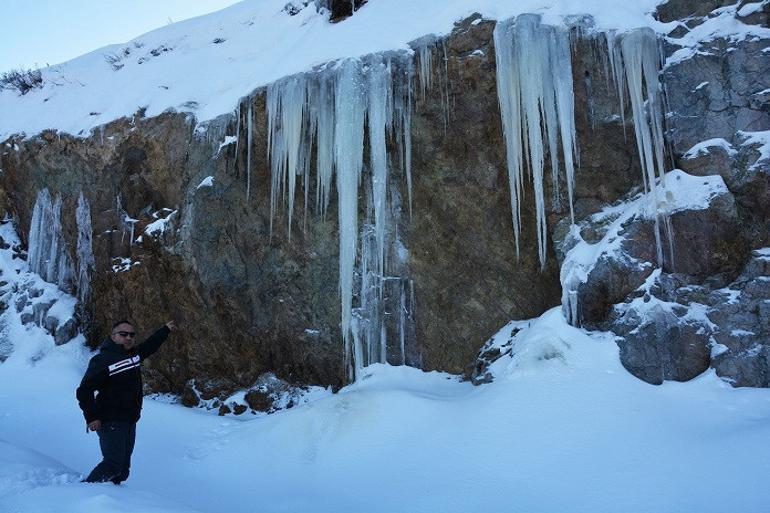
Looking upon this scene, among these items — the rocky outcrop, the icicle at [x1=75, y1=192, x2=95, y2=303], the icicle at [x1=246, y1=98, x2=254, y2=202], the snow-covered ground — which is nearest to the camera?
the snow-covered ground

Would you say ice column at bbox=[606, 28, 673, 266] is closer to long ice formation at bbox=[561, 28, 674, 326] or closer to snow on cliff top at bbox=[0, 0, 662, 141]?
long ice formation at bbox=[561, 28, 674, 326]

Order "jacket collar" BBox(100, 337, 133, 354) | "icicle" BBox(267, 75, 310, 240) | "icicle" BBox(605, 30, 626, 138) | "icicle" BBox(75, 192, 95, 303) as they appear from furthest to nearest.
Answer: "icicle" BBox(75, 192, 95, 303), "icicle" BBox(267, 75, 310, 240), "icicle" BBox(605, 30, 626, 138), "jacket collar" BBox(100, 337, 133, 354)

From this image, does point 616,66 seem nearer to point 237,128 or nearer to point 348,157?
point 348,157

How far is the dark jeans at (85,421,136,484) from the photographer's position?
4035 millimetres

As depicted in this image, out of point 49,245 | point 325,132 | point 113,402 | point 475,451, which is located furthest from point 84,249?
point 475,451

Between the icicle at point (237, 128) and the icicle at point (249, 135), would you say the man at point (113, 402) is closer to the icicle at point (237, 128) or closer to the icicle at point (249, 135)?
the icicle at point (249, 135)

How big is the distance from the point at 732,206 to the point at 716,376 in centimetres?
169

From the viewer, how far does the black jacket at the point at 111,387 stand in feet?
13.4

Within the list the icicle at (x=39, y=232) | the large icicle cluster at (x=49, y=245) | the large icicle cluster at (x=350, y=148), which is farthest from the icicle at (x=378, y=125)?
the icicle at (x=39, y=232)

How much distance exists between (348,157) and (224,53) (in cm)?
418

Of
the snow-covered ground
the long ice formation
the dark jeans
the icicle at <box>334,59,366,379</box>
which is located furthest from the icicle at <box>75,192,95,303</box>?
the long ice formation

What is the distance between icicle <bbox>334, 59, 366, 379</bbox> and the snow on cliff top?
497mm

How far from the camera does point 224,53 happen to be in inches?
408

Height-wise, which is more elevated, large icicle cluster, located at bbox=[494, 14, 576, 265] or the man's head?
large icicle cluster, located at bbox=[494, 14, 576, 265]
